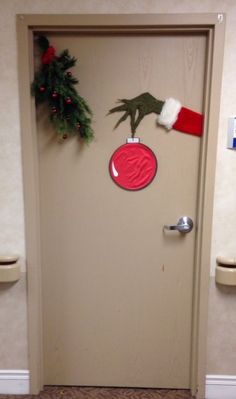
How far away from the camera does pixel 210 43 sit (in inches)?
59.9

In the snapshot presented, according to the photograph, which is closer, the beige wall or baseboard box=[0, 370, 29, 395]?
the beige wall

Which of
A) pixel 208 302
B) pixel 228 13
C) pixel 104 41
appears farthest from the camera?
pixel 208 302

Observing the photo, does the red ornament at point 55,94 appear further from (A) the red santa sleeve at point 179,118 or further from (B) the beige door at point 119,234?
(A) the red santa sleeve at point 179,118

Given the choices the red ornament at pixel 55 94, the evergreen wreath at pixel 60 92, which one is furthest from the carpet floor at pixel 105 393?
the red ornament at pixel 55 94

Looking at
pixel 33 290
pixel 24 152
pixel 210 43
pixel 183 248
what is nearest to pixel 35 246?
pixel 33 290

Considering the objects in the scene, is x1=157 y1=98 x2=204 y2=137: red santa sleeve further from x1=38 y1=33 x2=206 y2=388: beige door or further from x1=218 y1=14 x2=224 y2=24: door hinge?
x1=218 y1=14 x2=224 y2=24: door hinge

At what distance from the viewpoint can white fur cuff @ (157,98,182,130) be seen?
160 cm

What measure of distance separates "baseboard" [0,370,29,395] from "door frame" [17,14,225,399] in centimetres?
5

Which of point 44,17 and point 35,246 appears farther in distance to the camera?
point 35,246

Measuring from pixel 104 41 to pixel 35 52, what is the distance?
0.36 meters

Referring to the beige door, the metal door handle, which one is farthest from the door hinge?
the metal door handle

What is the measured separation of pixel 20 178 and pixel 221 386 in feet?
5.34

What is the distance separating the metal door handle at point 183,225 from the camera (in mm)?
1686

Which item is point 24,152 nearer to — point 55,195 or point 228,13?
point 55,195
